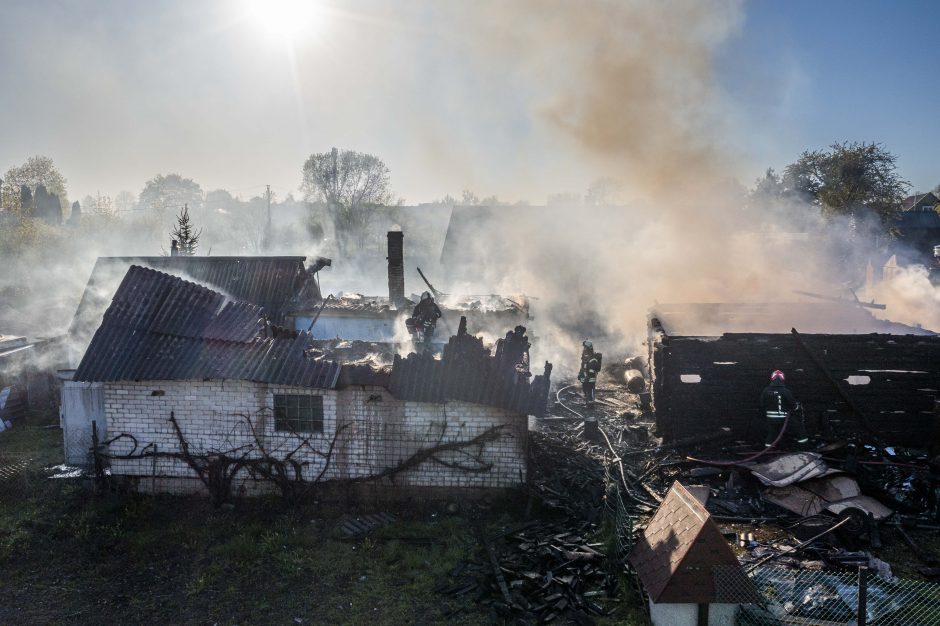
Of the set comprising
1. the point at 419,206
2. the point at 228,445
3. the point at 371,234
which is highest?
the point at 419,206

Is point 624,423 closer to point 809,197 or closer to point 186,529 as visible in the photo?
point 186,529

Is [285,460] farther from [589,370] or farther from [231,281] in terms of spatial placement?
[231,281]

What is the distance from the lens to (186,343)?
9891mm

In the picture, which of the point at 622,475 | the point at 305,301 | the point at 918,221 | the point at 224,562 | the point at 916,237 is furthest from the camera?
the point at 918,221

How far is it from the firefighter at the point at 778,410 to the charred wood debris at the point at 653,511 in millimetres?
346

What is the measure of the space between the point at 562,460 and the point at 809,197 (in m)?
33.1

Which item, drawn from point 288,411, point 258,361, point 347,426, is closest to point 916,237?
point 347,426

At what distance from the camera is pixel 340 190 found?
165 ft

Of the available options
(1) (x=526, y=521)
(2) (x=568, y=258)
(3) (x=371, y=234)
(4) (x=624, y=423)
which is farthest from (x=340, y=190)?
(1) (x=526, y=521)

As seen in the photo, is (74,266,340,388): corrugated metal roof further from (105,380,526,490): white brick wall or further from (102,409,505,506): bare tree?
(102,409,505,506): bare tree

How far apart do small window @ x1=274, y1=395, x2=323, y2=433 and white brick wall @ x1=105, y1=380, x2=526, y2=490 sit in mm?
93

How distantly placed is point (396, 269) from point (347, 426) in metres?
8.57

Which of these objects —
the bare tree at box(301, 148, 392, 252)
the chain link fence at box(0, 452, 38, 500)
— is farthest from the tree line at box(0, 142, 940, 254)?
the chain link fence at box(0, 452, 38, 500)

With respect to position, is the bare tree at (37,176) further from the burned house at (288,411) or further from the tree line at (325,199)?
the burned house at (288,411)
